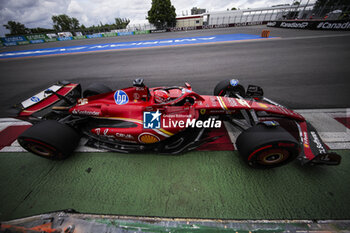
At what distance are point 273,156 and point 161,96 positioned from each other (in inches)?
A: 87.4

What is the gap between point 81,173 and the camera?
2.41 meters

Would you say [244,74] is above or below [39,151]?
above

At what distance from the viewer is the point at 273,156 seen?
2156 mm

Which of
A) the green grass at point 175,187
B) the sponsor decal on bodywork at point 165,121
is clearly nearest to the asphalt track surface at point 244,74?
the sponsor decal on bodywork at point 165,121

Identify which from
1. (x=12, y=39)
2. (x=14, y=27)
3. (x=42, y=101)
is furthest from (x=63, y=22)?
(x=42, y=101)

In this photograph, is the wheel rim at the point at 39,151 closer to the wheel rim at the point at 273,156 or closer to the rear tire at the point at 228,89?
the wheel rim at the point at 273,156

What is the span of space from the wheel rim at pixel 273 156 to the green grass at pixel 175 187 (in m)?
0.23

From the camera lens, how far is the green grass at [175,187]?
1860mm

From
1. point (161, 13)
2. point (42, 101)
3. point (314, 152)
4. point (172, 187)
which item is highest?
point (161, 13)

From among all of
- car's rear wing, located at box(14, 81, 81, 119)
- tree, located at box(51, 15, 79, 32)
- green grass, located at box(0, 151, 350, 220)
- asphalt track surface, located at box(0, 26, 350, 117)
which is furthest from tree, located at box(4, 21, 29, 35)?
green grass, located at box(0, 151, 350, 220)

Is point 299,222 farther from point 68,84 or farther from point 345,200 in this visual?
point 68,84

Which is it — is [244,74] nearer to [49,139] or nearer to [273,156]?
[273,156]

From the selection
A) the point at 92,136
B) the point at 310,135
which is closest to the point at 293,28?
the point at 310,135

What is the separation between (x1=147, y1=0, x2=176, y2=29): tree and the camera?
3638 cm
